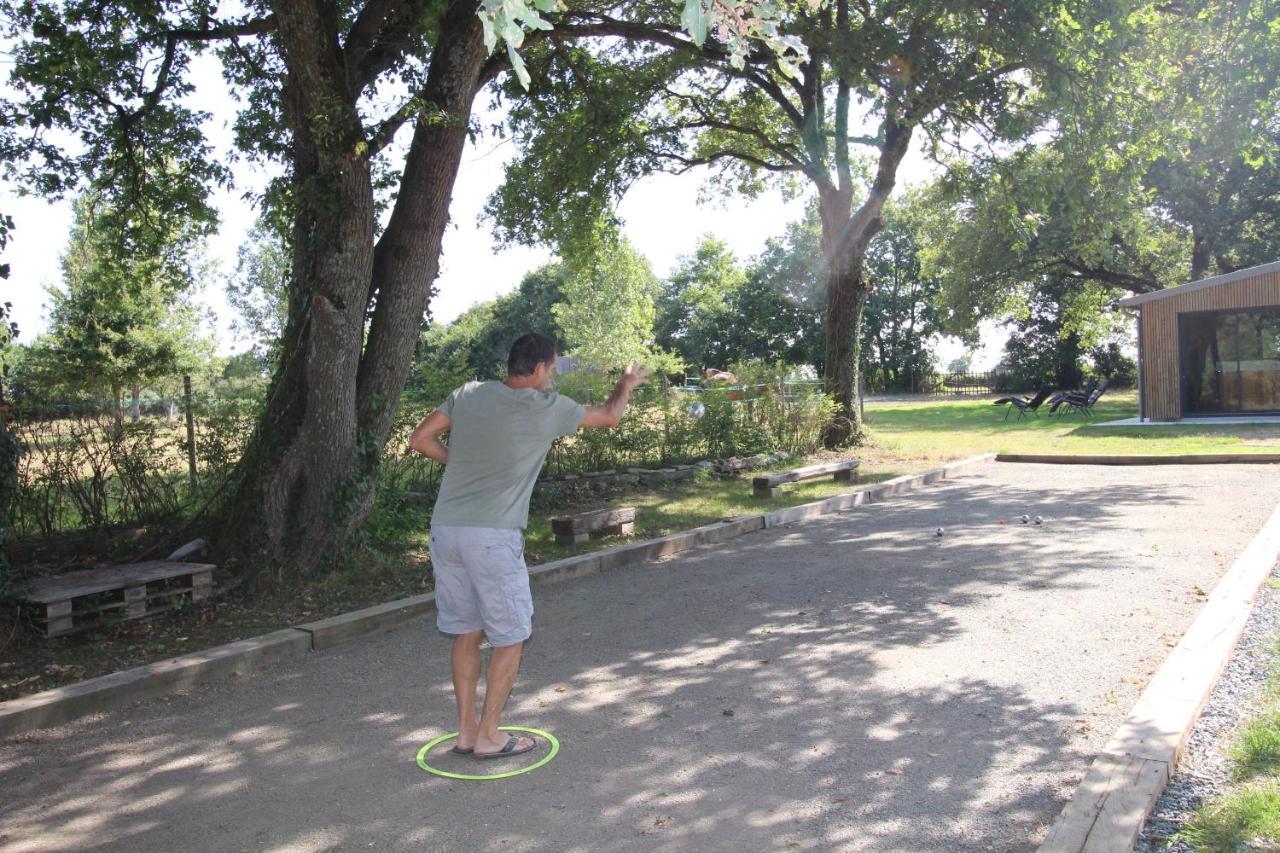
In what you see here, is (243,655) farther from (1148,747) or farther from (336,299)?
(1148,747)

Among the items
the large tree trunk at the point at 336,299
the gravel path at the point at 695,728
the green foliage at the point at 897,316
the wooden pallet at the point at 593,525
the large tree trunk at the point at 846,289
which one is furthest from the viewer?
the green foliage at the point at 897,316

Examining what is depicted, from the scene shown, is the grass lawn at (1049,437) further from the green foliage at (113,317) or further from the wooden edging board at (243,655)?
the green foliage at (113,317)

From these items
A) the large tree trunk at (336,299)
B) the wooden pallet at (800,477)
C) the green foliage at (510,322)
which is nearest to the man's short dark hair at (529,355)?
the large tree trunk at (336,299)

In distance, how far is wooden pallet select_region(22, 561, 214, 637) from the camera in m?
5.98

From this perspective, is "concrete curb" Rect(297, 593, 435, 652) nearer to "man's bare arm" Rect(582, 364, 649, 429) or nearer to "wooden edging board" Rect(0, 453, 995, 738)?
"wooden edging board" Rect(0, 453, 995, 738)

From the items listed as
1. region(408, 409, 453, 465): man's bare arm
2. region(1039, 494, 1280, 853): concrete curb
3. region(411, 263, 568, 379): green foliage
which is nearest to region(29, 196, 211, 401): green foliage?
region(408, 409, 453, 465): man's bare arm

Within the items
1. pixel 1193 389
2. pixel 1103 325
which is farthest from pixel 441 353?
pixel 1193 389

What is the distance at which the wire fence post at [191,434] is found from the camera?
8703 mm

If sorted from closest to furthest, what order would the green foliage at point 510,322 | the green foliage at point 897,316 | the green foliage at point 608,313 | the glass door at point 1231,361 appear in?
the glass door at point 1231,361 → the green foliage at point 608,313 → the green foliage at point 897,316 → the green foliage at point 510,322

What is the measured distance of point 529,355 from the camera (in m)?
4.20

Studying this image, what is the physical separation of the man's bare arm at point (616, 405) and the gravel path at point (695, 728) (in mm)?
1498

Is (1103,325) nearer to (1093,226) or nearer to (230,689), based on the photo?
(1093,226)

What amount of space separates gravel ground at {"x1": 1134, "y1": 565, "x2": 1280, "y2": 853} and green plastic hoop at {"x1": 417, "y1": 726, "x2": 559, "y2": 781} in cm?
235

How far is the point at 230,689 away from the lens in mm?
5398
